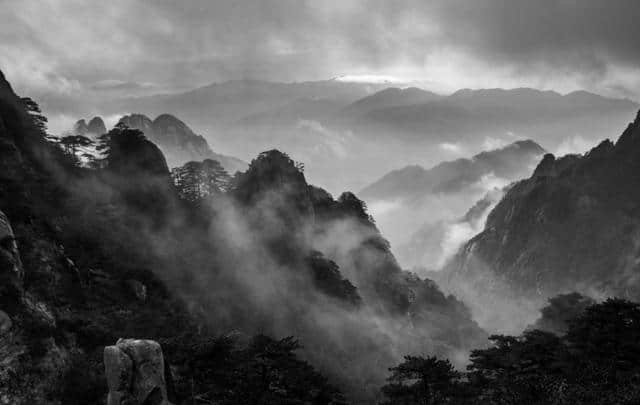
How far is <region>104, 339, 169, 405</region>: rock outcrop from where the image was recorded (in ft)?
98.6

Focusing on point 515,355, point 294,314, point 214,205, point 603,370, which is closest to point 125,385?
point 515,355

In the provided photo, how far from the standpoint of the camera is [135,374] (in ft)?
101

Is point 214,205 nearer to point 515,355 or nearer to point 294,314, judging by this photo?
point 294,314

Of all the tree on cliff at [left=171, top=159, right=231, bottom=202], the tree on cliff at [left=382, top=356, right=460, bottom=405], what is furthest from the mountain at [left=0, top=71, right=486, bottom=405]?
the tree on cliff at [left=382, top=356, right=460, bottom=405]

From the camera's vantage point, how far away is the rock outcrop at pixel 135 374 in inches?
1184

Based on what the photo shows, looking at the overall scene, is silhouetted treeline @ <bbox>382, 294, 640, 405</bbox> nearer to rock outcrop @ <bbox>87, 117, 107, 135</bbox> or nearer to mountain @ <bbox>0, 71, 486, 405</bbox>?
mountain @ <bbox>0, 71, 486, 405</bbox>

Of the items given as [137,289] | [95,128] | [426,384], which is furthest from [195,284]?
[95,128]

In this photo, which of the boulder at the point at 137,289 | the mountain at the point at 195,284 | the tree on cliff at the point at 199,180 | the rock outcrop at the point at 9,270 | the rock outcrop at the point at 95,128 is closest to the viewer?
the mountain at the point at 195,284

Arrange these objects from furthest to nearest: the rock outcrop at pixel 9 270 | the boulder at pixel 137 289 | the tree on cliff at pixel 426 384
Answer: the boulder at pixel 137 289
the tree on cliff at pixel 426 384
the rock outcrop at pixel 9 270

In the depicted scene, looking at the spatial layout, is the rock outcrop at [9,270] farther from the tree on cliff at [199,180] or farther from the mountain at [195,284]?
the tree on cliff at [199,180]

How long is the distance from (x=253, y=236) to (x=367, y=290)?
41030mm

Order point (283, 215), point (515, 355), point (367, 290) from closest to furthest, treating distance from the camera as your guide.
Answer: point (515, 355) → point (283, 215) → point (367, 290)

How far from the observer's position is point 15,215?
49.3 meters

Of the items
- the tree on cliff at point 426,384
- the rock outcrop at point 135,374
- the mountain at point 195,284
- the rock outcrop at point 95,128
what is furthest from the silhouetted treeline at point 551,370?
the rock outcrop at point 95,128
